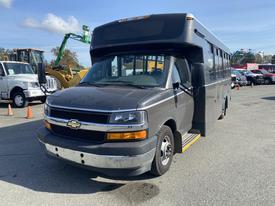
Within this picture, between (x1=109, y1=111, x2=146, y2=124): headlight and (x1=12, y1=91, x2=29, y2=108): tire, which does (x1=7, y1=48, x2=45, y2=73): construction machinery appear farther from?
(x1=109, y1=111, x2=146, y2=124): headlight

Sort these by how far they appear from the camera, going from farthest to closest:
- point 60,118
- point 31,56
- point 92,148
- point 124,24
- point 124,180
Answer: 1. point 31,56
2. point 124,24
3. point 124,180
4. point 60,118
5. point 92,148

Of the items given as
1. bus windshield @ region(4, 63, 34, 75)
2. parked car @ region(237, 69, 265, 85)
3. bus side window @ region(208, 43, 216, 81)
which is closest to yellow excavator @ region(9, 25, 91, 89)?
bus windshield @ region(4, 63, 34, 75)

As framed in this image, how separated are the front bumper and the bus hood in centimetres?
52

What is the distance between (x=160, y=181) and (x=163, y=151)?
481 millimetres

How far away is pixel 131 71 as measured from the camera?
537cm

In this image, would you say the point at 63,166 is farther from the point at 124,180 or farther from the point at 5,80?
the point at 5,80

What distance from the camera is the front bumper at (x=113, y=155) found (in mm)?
3980

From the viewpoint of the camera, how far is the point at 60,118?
4465 mm

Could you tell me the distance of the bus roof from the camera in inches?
211

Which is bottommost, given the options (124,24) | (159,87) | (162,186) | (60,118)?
(162,186)

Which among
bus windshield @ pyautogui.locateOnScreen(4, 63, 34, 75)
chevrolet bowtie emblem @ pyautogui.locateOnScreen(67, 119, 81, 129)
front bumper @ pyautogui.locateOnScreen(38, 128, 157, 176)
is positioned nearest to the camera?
front bumper @ pyautogui.locateOnScreen(38, 128, 157, 176)

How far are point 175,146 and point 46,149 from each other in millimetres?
2241

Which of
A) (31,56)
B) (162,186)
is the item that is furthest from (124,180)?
(31,56)

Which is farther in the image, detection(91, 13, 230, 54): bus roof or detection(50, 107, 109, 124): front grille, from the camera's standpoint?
detection(91, 13, 230, 54): bus roof
